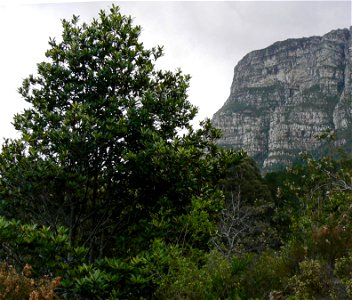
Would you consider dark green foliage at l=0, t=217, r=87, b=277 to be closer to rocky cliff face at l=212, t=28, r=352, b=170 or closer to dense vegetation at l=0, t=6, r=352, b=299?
dense vegetation at l=0, t=6, r=352, b=299

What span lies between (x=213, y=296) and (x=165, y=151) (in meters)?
2.74

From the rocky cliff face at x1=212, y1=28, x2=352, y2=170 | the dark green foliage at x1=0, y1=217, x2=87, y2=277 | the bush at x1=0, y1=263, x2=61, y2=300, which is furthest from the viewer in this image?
the rocky cliff face at x1=212, y1=28, x2=352, y2=170

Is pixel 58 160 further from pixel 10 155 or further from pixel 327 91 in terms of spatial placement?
pixel 327 91

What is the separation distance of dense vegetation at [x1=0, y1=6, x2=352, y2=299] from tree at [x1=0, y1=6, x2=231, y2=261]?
3 cm

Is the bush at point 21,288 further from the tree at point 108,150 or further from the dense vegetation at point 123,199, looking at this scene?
the tree at point 108,150

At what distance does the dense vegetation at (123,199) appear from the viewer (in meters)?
7.24

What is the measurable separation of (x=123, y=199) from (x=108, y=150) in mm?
1290

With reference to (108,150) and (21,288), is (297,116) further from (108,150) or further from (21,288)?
(21,288)

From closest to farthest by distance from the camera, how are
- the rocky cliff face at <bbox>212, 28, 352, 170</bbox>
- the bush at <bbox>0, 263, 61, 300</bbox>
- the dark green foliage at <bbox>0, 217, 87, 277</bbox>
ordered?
1. the bush at <bbox>0, 263, 61, 300</bbox>
2. the dark green foliage at <bbox>0, 217, 87, 277</bbox>
3. the rocky cliff face at <bbox>212, 28, 352, 170</bbox>

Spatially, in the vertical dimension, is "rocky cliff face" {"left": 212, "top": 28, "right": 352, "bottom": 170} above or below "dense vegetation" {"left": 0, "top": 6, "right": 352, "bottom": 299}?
above

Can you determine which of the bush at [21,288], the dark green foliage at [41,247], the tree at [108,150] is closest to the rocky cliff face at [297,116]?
the tree at [108,150]

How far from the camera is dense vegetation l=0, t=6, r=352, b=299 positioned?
7.24 metres

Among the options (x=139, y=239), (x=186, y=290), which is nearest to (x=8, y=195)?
(x=139, y=239)

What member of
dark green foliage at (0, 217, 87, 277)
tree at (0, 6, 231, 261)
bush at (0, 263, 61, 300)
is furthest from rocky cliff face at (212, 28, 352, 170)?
bush at (0, 263, 61, 300)
